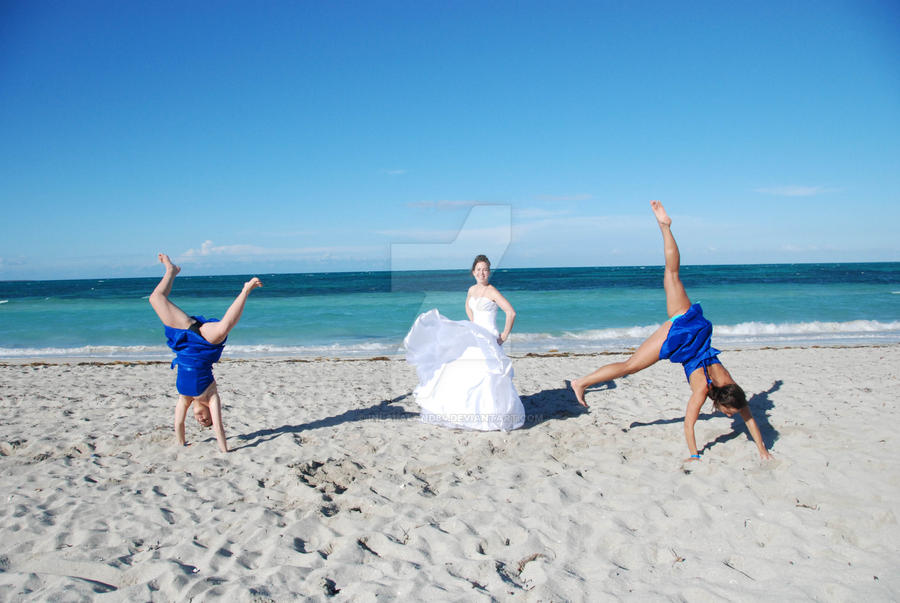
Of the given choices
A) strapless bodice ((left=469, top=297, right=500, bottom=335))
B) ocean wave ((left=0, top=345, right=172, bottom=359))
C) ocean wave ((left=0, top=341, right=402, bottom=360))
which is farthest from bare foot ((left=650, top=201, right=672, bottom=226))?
ocean wave ((left=0, top=345, right=172, bottom=359))

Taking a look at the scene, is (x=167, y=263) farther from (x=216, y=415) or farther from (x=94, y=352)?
(x=94, y=352)

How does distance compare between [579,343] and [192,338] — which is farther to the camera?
[579,343]

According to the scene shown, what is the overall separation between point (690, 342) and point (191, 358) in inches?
178

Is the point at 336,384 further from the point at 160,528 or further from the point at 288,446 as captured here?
the point at 160,528

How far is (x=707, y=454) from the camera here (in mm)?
4633

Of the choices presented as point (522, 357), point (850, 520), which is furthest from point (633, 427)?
point (522, 357)

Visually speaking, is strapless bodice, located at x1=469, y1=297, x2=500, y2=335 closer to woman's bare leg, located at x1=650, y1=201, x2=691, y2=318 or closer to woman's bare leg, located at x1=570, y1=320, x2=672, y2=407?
woman's bare leg, located at x1=570, y1=320, x2=672, y2=407

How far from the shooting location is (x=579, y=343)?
1453 cm

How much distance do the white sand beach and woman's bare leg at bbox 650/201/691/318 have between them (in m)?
1.36

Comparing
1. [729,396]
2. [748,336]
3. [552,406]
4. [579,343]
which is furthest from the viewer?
[748,336]

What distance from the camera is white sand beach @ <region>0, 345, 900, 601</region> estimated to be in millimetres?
2842

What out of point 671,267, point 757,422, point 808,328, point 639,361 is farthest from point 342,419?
point 808,328

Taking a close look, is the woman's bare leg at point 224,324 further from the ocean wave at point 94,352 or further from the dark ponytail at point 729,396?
the ocean wave at point 94,352

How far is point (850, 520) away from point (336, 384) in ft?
22.6
